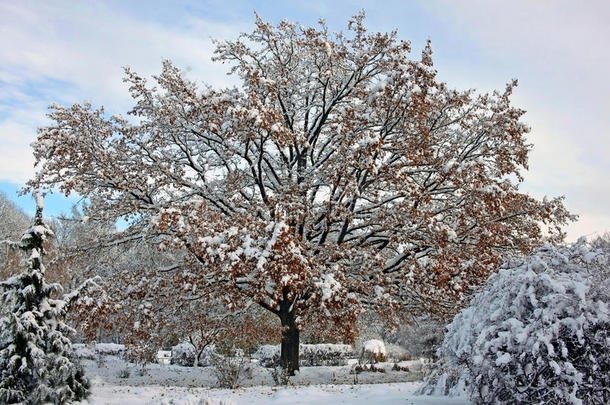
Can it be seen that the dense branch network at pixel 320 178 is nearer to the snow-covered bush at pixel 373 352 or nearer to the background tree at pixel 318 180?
the background tree at pixel 318 180

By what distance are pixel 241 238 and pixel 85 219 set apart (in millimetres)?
4179

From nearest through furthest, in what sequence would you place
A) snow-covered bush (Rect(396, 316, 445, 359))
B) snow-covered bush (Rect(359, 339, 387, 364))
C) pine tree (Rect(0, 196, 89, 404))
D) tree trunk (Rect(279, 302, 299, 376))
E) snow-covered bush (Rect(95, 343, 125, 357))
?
pine tree (Rect(0, 196, 89, 404)) < tree trunk (Rect(279, 302, 299, 376)) < snow-covered bush (Rect(396, 316, 445, 359)) < snow-covered bush (Rect(359, 339, 387, 364)) < snow-covered bush (Rect(95, 343, 125, 357))

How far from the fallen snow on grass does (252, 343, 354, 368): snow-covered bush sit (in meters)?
9.74

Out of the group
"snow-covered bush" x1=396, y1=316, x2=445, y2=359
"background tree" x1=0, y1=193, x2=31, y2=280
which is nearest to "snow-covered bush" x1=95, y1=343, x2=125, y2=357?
"background tree" x1=0, y1=193, x2=31, y2=280

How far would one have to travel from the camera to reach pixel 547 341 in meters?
5.22

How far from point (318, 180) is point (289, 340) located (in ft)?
14.4

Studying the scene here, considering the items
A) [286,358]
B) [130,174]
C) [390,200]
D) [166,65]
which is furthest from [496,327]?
[166,65]

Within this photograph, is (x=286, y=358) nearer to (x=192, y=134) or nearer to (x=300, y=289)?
(x=300, y=289)

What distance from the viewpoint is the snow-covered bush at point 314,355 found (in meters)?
20.0

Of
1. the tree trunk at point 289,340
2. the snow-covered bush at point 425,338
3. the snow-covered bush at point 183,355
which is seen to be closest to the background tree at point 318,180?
the tree trunk at point 289,340

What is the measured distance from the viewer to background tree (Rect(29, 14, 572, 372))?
9867 mm

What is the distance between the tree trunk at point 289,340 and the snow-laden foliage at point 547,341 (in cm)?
672

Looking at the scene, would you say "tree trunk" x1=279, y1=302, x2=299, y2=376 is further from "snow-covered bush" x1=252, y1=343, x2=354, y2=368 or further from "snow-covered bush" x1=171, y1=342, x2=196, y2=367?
"snow-covered bush" x1=171, y1=342, x2=196, y2=367

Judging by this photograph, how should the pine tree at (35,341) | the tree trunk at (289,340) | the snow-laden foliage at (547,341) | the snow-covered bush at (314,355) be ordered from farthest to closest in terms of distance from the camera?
the snow-covered bush at (314,355) → the tree trunk at (289,340) → the pine tree at (35,341) → the snow-laden foliage at (547,341)
